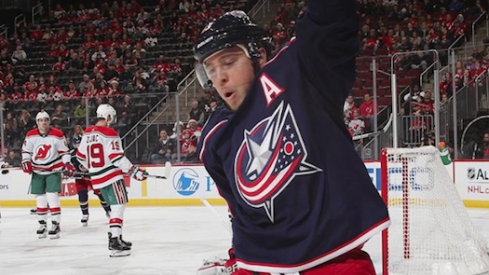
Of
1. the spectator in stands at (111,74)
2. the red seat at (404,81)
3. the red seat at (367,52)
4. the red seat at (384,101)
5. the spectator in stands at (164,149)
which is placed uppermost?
the red seat at (367,52)

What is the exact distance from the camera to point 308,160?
1.34 m

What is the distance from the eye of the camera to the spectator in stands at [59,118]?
1043 centimetres

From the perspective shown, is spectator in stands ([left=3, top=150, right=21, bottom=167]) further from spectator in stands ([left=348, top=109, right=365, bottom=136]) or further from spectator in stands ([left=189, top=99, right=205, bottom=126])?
spectator in stands ([left=348, top=109, right=365, bottom=136])

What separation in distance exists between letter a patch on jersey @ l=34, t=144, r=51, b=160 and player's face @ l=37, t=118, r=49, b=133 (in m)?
0.18

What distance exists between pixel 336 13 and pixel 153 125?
29.3 ft

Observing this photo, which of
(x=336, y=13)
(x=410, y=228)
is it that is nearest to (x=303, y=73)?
(x=336, y=13)

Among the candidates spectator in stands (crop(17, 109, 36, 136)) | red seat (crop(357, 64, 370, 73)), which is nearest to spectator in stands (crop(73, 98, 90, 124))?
spectator in stands (crop(17, 109, 36, 136))

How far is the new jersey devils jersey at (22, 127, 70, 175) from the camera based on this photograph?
7.55 m

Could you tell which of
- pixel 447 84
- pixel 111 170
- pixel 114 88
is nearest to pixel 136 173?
pixel 111 170

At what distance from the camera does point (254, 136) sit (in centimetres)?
139

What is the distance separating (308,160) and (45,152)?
6672 millimetres

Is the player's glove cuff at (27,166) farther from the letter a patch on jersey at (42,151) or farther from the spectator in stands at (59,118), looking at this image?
the spectator in stands at (59,118)

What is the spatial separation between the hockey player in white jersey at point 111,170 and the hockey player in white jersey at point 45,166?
136 cm

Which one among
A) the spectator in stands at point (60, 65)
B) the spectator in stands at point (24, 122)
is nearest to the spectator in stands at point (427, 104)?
the spectator in stands at point (24, 122)
